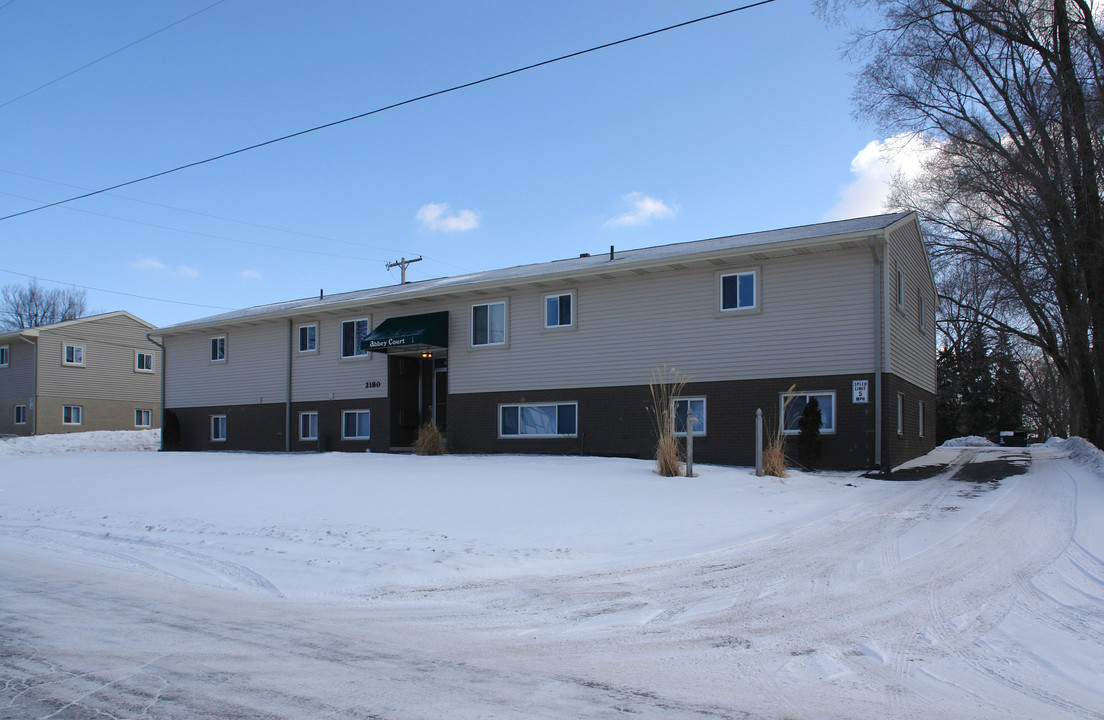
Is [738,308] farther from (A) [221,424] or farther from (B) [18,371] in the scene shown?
(B) [18,371]

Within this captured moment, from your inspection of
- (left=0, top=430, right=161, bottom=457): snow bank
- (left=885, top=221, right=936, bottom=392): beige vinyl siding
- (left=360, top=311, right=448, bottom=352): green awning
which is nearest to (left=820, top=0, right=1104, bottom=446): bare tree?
(left=885, top=221, right=936, bottom=392): beige vinyl siding

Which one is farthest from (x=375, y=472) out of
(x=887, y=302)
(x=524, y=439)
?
(x=887, y=302)

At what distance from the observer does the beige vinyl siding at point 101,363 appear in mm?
37500

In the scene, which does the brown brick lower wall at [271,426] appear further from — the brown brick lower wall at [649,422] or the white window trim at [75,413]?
the white window trim at [75,413]

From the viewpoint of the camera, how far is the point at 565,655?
4871 mm

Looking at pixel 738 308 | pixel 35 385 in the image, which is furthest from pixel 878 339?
pixel 35 385

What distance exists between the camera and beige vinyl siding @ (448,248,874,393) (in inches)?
666

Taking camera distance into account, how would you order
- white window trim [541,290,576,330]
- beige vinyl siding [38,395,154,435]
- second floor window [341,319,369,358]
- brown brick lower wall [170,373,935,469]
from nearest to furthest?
brown brick lower wall [170,373,935,469], white window trim [541,290,576,330], second floor window [341,319,369,358], beige vinyl siding [38,395,154,435]

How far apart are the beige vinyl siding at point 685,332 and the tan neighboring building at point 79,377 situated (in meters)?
21.9

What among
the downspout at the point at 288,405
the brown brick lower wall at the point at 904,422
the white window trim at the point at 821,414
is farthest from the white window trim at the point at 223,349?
the brown brick lower wall at the point at 904,422

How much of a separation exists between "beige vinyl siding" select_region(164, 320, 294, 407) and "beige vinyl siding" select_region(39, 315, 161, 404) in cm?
1115

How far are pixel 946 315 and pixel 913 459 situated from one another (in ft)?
63.8

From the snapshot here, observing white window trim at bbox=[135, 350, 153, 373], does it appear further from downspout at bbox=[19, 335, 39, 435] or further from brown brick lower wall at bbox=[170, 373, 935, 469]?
brown brick lower wall at bbox=[170, 373, 935, 469]

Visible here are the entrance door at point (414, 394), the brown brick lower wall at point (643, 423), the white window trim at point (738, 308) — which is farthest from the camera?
the entrance door at point (414, 394)
